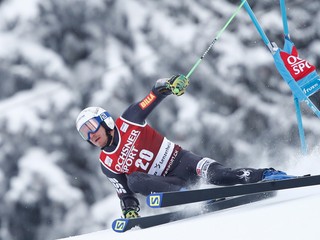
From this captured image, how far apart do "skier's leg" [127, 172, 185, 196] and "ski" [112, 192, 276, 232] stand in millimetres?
150

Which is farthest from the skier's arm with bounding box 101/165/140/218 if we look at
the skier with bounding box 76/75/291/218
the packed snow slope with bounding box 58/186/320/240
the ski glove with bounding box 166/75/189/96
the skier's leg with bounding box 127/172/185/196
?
the packed snow slope with bounding box 58/186/320/240

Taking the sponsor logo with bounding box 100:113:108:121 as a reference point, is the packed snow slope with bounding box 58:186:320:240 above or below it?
below

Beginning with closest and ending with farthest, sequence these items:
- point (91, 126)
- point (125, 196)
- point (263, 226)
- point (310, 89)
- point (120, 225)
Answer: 1. point (263, 226)
2. point (120, 225)
3. point (91, 126)
4. point (125, 196)
5. point (310, 89)

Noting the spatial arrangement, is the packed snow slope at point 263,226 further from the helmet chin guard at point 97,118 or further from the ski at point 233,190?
the helmet chin guard at point 97,118

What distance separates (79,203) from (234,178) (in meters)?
5.26

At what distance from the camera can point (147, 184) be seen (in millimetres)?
3854

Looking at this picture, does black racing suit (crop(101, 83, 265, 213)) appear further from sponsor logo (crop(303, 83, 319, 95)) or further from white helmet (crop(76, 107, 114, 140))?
sponsor logo (crop(303, 83, 319, 95))

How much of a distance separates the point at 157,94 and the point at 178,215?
29.8 inches

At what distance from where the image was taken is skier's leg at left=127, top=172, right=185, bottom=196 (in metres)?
3.85

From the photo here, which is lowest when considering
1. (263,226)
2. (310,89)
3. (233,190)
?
(263,226)

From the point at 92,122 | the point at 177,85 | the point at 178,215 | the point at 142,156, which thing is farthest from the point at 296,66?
the point at 92,122

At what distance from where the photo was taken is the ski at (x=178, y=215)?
12.3 feet

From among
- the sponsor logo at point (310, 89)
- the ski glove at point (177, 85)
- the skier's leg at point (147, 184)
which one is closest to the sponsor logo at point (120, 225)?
the skier's leg at point (147, 184)

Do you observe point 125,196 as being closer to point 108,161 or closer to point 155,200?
point 108,161
